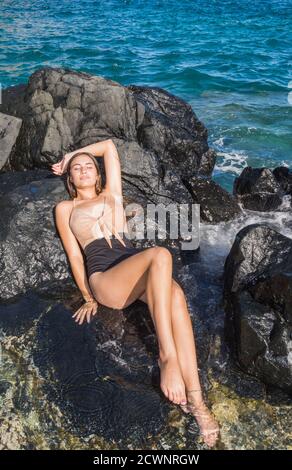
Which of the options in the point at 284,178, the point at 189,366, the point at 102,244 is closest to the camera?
the point at 189,366

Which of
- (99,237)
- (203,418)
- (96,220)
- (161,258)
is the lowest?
(203,418)

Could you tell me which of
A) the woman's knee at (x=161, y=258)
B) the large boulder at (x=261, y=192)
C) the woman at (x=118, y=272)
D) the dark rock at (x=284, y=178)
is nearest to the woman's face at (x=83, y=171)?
the woman at (x=118, y=272)

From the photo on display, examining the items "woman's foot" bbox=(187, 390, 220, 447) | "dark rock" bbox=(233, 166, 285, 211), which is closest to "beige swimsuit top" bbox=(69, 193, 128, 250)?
"woman's foot" bbox=(187, 390, 220, 447)

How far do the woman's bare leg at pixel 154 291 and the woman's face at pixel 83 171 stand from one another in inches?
53.6

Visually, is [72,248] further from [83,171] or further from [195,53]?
[195,53]

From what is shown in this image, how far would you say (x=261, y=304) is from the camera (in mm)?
4898

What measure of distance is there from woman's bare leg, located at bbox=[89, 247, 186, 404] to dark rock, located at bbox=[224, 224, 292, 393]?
843 millimetres

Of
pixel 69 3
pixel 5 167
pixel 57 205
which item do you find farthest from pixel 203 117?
pixel 69 3

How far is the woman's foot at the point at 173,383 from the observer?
13.6ft

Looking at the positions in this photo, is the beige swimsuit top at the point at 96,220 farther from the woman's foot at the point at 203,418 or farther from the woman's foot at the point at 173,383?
the woman's foot at the point at 203,418

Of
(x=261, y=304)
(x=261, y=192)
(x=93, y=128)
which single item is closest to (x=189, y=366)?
(x=261, y=304)

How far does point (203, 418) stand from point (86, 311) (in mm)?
1818

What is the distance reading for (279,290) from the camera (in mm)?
4766
